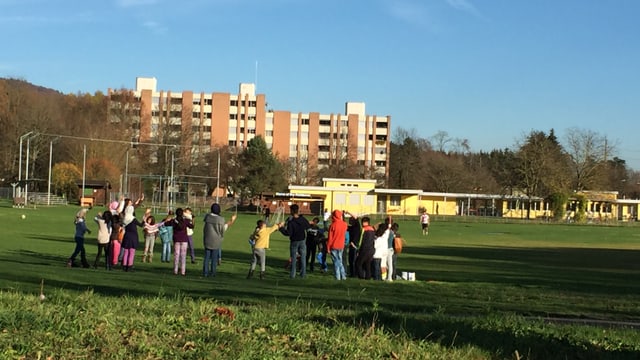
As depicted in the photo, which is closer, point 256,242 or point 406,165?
point 256,242

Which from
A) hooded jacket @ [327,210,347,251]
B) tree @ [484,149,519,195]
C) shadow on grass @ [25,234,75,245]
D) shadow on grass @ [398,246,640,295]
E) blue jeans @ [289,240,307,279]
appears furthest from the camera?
tree @ [484,149,519,195]

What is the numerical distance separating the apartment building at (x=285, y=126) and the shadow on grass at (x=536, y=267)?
103991 mm

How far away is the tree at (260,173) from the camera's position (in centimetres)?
10200

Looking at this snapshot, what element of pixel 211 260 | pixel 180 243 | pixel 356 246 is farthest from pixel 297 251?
pixel 356 246

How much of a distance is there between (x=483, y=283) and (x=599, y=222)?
78523 mm

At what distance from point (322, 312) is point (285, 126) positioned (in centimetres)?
14359

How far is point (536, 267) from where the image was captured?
25.4m

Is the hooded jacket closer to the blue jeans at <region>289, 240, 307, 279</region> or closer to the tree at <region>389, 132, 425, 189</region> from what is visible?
the blue jeans at <region>289, 240, 307, 279</region>

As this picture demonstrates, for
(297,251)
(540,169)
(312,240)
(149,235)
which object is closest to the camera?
(297,251)

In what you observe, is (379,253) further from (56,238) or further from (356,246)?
(56,238)

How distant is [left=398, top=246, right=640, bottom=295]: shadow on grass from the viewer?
19.6 m

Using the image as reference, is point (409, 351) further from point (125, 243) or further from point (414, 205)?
point (414, 205)

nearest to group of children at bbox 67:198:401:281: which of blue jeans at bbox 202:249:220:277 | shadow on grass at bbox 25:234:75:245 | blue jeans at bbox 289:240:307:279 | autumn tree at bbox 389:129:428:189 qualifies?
blue jeans at bbox 202:249:220:277

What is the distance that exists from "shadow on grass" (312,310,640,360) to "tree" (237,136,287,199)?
306 feet
